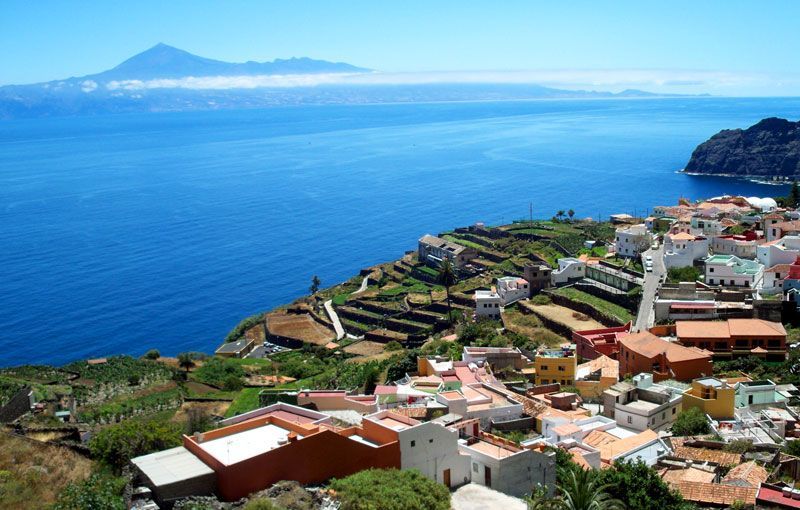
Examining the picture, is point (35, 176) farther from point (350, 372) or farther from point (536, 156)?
point (350, 372)

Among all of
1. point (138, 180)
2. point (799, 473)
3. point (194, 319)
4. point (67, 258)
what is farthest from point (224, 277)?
point (138, 180)

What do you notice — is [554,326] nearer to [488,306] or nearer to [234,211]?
[488,306]

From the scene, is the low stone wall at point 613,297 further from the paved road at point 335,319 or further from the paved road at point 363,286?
the paved road at point 363,286

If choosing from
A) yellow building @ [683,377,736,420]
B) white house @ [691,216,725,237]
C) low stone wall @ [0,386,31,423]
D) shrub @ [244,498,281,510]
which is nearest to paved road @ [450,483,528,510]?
shrub @ [244,498,281,510]

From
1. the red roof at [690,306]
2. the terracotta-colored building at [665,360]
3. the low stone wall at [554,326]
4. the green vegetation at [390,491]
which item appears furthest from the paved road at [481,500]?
the low stone wall at [554,326]

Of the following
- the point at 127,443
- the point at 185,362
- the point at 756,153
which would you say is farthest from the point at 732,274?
the point at 756,153

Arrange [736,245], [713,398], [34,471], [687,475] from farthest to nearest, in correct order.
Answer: [736,245] < [713,398] < [687,475] < [34,471]
